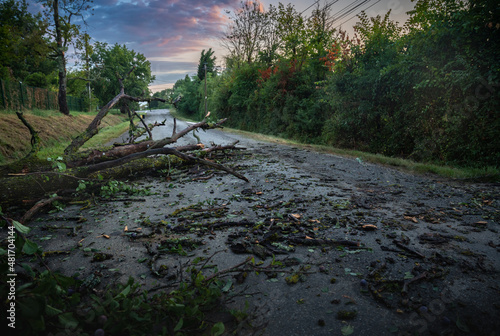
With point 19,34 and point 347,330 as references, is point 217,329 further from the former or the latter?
point 19,34

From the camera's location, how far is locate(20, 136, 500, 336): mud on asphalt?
5.90ft

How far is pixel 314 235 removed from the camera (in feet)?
9.84

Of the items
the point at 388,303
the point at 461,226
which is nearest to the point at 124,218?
the point at 388,303

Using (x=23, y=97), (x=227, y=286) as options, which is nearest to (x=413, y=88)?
(x=227, y=286)

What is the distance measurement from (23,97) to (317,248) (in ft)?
65.0

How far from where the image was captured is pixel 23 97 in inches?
609

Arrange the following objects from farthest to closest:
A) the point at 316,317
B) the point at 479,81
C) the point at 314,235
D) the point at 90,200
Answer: the point at 479,81 → the point at 90,200 → the point at 314,235 → the point at 316,317

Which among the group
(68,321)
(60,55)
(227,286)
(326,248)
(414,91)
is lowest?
(227,286)

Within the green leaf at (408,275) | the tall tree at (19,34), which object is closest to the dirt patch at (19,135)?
the tall tree at (19,34)

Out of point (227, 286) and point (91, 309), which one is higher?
point (91, 309)

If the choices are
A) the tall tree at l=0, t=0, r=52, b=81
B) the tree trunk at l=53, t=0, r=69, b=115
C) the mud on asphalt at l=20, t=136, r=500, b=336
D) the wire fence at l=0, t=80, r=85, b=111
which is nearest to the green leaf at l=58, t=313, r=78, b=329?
the mud on asphalt at l=20, t=136, r=500, b=336

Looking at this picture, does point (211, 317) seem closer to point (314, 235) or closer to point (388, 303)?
point (388, 303)

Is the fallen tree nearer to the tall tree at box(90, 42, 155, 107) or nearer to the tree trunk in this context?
the tree trunk

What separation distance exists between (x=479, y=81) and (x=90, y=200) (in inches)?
358
